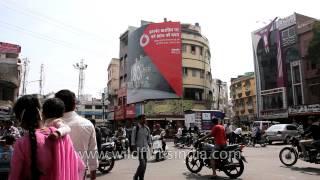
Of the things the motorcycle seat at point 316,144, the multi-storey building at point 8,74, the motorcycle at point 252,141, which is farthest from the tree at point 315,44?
the multi-storey building at point 8,74

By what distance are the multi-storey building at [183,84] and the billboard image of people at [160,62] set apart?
0.45 feet

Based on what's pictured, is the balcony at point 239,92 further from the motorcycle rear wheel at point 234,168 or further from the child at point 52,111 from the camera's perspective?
the child at point 52,111

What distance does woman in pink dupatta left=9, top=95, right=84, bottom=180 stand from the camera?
254 cm

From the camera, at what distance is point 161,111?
43.7 m

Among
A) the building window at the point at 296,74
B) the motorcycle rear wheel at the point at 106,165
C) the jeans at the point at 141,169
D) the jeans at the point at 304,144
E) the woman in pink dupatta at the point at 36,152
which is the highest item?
the building window at the point at 296,74

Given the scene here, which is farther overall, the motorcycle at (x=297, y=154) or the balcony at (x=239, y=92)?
the balcony at (x=239, y=92)

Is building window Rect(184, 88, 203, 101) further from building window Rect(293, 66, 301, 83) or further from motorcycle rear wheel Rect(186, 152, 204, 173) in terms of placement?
motorcycle rear wheel Rect(186, 152, 204, 173)

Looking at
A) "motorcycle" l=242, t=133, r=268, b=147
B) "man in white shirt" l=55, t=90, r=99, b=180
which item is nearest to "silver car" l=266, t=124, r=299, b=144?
"motorcycle" l=242, t=133, r=268, b=147

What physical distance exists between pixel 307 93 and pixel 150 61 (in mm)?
18766

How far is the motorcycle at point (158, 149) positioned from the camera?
1595cm

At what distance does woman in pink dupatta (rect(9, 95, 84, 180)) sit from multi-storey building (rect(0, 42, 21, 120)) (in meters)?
38.0

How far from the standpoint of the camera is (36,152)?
101 inches

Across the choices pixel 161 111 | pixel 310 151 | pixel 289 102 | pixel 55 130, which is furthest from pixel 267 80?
pixel 55 130

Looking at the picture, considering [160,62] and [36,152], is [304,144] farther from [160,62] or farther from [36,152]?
[160,62]
